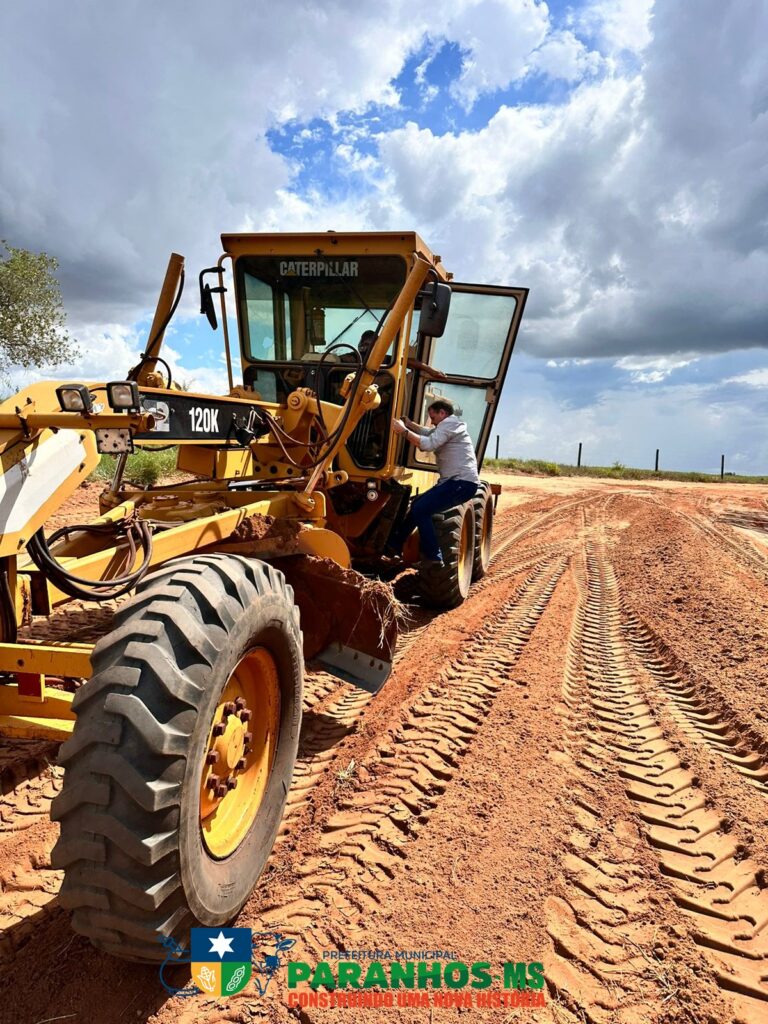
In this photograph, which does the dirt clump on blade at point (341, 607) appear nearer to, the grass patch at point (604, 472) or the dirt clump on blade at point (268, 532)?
the dirt clump on blade at point (268, 532)

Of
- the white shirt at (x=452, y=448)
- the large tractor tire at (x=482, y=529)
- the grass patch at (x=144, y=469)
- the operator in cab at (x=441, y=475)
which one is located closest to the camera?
the operator in cab at (x=441, y=475)

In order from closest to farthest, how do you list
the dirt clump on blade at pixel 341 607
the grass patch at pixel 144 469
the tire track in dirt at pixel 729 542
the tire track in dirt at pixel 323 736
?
the tire track in dirt at pixel 323 736
the dirt clump on blade at pixel 341 607
the tire track in dirt at pixel 729 542
the grass patch at pixel 144 469

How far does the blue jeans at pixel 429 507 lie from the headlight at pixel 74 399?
403 cm

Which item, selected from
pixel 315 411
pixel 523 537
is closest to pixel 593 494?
pixel 523 537

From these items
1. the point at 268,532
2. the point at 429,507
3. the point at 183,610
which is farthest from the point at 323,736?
the point at 429,507

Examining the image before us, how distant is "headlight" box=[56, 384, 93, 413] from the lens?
91.0 inches

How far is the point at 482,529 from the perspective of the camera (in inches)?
310

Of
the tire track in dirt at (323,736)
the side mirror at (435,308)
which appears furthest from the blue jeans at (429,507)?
the side mirror at (435,308)

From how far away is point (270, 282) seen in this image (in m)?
5.99

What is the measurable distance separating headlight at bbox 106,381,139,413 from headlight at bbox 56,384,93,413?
99 mm

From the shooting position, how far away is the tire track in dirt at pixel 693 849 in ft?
7.21

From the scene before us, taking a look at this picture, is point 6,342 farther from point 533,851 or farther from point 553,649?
point 533,851

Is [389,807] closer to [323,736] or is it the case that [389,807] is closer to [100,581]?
[323,736]

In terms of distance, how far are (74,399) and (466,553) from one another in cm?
501
